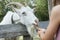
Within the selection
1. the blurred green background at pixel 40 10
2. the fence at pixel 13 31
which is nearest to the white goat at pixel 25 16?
the fence at pixel 13 31

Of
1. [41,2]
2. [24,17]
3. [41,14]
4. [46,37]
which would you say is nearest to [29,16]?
[24,17]

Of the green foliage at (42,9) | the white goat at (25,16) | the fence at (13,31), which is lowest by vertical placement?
the green foliage at (42,9)

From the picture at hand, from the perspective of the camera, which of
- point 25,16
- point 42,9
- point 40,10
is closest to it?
point 25,16

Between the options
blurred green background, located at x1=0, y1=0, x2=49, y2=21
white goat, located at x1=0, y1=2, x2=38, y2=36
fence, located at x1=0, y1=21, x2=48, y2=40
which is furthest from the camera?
blurred green background, located at x1=0, y1=0, x2=49, y2=21

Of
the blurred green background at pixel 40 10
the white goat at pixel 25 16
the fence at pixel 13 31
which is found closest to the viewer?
the fence at pixel 13 31

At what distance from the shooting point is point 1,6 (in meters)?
10.0

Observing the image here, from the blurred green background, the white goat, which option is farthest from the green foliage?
the white goat

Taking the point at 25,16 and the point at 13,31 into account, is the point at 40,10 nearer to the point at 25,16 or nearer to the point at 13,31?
the point at 25,16

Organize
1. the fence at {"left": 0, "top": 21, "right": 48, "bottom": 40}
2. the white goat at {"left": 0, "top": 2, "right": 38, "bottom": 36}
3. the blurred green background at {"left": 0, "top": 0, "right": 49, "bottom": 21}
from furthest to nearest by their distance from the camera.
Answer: the blurred green background at {"left": 0, "top": 0, "right": 49, "bottom": 21} → the white goat at {"left": 0, "top": 2, "right": 38, "bottom": 36} → the fence at {"left": 0, "top": 21, "right": 48, "bottom": 40}

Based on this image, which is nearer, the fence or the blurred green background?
the fence

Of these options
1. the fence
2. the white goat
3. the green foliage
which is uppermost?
the white goat

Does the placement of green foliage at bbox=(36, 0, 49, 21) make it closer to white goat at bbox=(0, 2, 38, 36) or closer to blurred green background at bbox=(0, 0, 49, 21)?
blurred green background at bbox=(0, 0, 49, 21)

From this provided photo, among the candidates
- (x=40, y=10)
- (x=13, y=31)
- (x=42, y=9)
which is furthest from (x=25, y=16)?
(x=42, y=9)

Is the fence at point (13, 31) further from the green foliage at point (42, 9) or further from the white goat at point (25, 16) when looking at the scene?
the green foliage at point (42, 9)
